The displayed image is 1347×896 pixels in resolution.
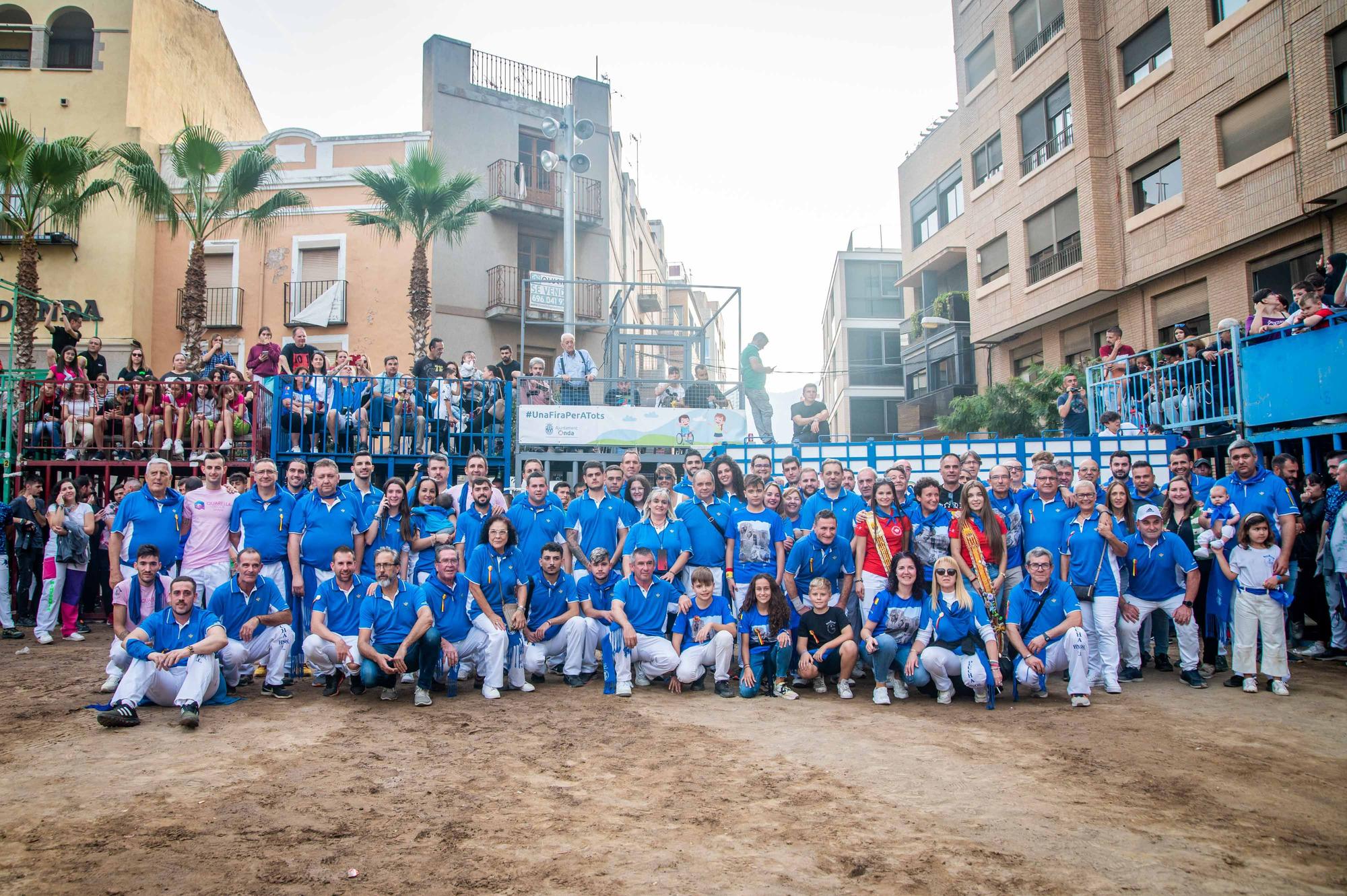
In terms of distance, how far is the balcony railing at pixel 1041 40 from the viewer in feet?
67.9

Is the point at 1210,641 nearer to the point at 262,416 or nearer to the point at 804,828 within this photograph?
the point at 804,828

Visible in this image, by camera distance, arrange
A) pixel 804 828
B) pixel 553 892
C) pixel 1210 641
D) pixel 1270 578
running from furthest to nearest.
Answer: pixel 1210 641 → pixel 1270 578 → pixel 804 828 → pixel 553 892

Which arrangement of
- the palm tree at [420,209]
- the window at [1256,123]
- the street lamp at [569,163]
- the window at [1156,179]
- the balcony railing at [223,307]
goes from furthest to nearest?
the balcony railing at [223,307], the palm tree at [420,209], the window at [1156,179], the street lamp at [569,163], the window at [1256,123]

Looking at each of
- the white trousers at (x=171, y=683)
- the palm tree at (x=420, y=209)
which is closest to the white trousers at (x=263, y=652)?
the white trousers at (x=171, y=683)

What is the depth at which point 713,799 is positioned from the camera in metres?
4.59

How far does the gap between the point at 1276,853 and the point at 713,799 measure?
2.55 metres

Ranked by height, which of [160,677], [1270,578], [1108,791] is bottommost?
[1108,791]

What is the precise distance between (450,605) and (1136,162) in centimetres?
1755

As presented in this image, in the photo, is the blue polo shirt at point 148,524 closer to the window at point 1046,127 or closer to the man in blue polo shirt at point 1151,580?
the man in blue polo shirt at point 1151,580

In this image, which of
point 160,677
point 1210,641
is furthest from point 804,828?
point 1210,641

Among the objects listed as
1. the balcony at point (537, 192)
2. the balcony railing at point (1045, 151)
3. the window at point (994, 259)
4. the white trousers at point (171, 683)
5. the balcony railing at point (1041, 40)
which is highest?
the balcony railing at point (1041, 40)

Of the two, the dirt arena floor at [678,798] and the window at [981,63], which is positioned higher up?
the window at [981,63]

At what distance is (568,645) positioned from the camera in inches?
305

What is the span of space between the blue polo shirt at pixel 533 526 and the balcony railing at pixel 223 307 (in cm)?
1837
